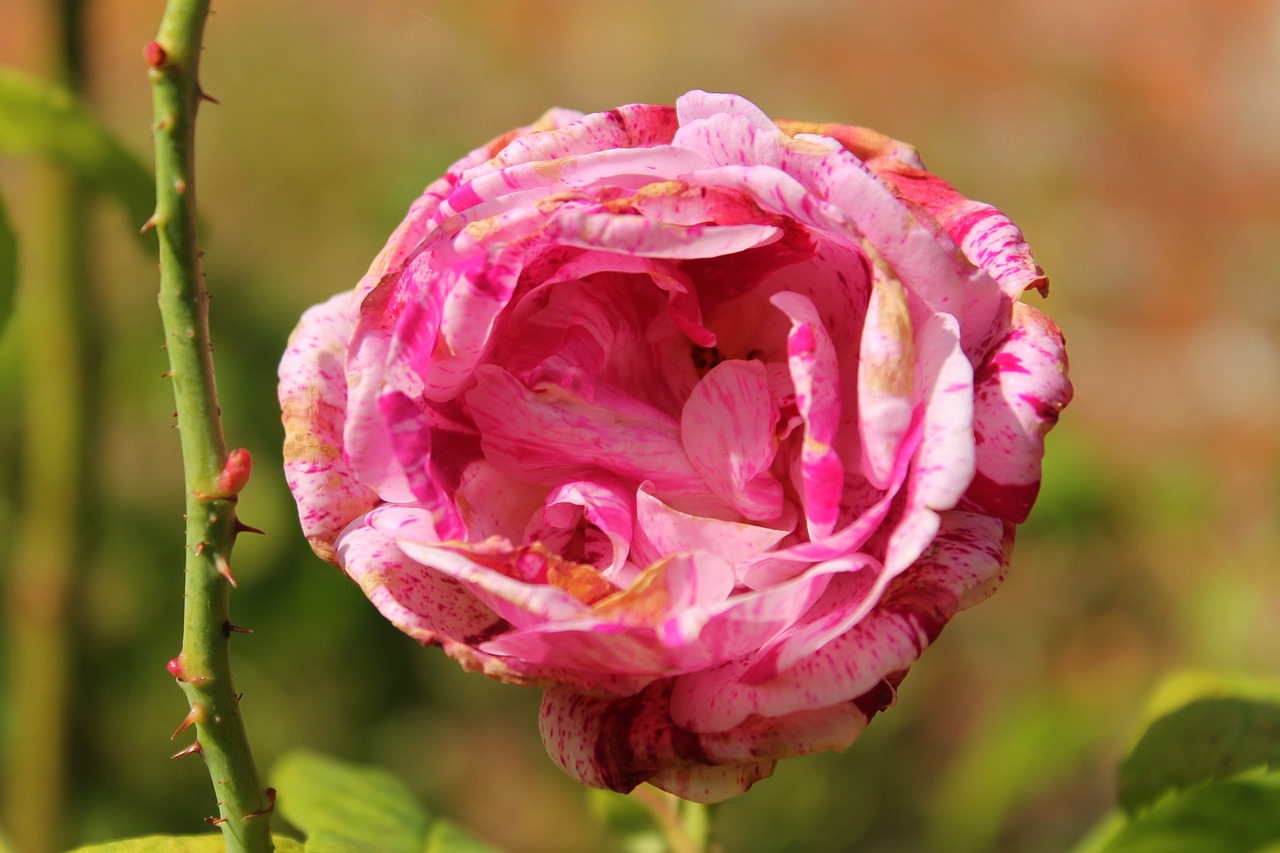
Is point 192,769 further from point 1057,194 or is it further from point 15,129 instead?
point 1057,194

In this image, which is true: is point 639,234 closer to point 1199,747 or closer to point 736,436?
point 736,436

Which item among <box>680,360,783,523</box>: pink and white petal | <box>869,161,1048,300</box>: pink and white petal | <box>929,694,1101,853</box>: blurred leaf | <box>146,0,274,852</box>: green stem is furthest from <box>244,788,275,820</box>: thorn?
<box>929,694,1101,853</box>: blurred leaf

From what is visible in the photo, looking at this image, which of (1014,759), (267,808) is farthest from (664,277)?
(1014,759)

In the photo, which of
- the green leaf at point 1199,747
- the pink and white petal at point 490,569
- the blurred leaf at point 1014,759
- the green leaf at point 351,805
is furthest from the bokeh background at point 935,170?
the green leaf at point 1199,747

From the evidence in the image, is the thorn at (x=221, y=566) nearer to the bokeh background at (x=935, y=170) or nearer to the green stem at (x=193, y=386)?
the green stem at (x=193, y=386)

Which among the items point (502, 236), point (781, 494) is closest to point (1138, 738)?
point (781, 494)
